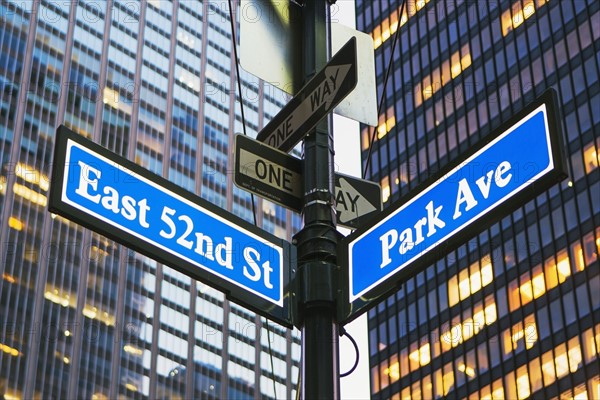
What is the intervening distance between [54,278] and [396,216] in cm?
10265

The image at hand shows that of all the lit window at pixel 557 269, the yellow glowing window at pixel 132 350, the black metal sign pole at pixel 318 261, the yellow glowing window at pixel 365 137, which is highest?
the yellow glowing window at pixel 365 137

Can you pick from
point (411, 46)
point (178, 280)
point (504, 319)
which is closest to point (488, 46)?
point (411, 46)

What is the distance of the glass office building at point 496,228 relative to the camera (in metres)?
82.7

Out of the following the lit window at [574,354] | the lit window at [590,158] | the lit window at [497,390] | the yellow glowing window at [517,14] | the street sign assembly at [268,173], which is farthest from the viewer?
the yellow glowing window at [517,14]

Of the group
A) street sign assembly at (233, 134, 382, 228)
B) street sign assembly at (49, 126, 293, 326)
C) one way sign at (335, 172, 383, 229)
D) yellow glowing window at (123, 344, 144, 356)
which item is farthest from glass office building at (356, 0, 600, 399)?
street sign assembly at (49, 126, 293, 326)

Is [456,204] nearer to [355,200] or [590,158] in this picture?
[355,200]

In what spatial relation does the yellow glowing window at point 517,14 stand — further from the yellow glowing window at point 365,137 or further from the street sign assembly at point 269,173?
the street sign assembly at point 269,173

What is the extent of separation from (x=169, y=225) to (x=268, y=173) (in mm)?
951

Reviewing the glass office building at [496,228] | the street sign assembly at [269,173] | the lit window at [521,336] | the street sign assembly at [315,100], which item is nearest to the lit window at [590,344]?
the glass office building at [496,228]

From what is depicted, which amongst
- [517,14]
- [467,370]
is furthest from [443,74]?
[467,370]

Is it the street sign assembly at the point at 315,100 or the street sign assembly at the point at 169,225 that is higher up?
the street sign assembly at the point at 315,100

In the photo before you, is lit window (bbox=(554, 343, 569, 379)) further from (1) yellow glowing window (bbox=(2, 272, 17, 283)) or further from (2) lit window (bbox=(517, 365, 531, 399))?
(1) yellow glowing window (bbox=(2, 272, 17, 283))

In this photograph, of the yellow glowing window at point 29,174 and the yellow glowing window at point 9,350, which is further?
the yellow glowing window at point 29,174

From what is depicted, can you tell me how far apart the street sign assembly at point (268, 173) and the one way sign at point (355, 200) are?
0.50 metres
